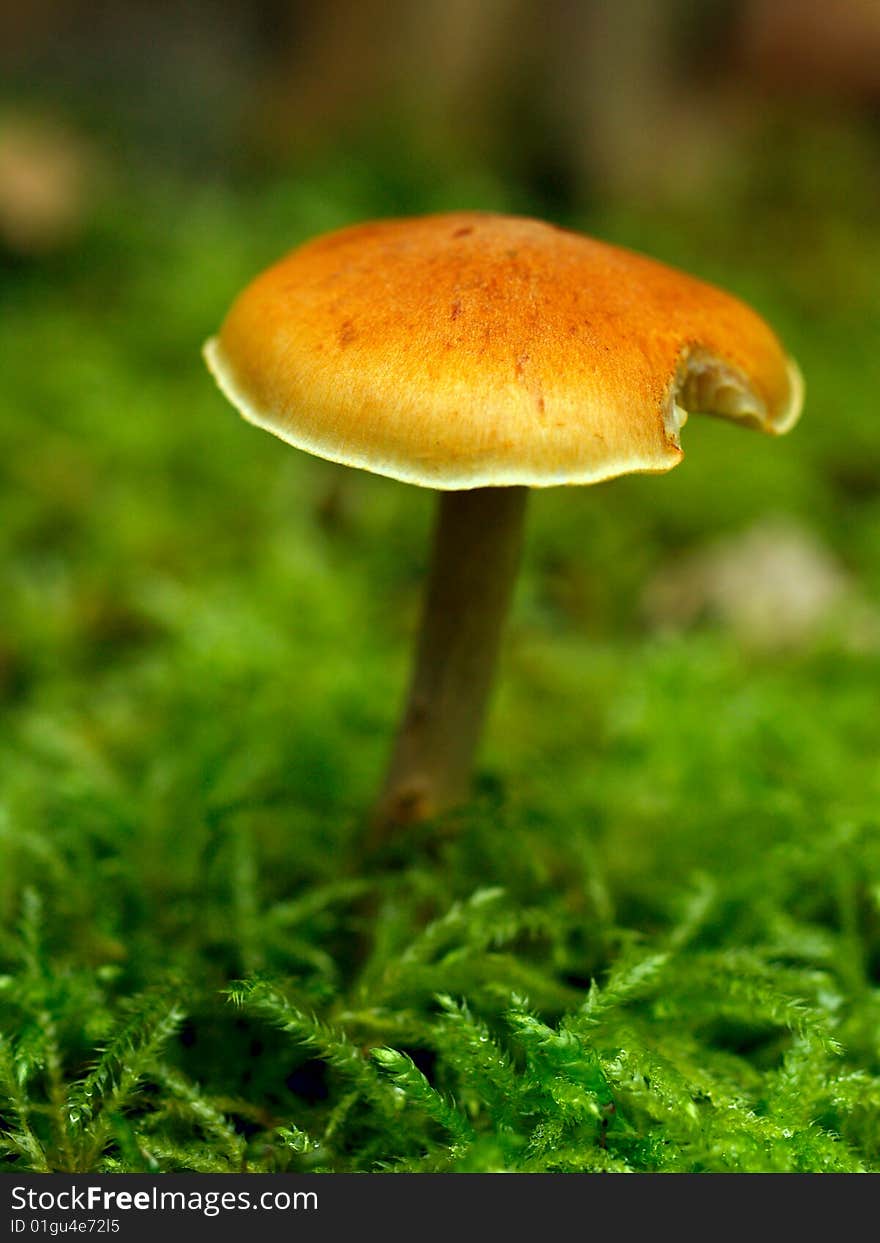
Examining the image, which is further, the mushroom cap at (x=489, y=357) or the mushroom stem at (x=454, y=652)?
the mushroom stem at (x=454, y=652)

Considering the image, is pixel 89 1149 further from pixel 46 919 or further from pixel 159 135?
pixel 159 135


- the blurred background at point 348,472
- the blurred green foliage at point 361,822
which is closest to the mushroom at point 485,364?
the blurred green foliage at point 361,822

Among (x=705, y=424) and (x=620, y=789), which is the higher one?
(x=705, y=424)

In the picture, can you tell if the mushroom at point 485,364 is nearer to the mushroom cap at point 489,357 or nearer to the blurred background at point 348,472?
the mushroom cap at point 489,357

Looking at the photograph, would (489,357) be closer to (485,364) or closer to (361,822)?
(485,364)

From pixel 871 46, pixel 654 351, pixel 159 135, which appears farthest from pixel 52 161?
pixel 871 46

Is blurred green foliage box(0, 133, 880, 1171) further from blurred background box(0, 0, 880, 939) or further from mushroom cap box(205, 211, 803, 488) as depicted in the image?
mushroom cap box(205, 211, 803, 488)

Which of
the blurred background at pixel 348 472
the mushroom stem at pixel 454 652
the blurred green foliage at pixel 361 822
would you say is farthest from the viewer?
the blurred background at pixel 348 472
